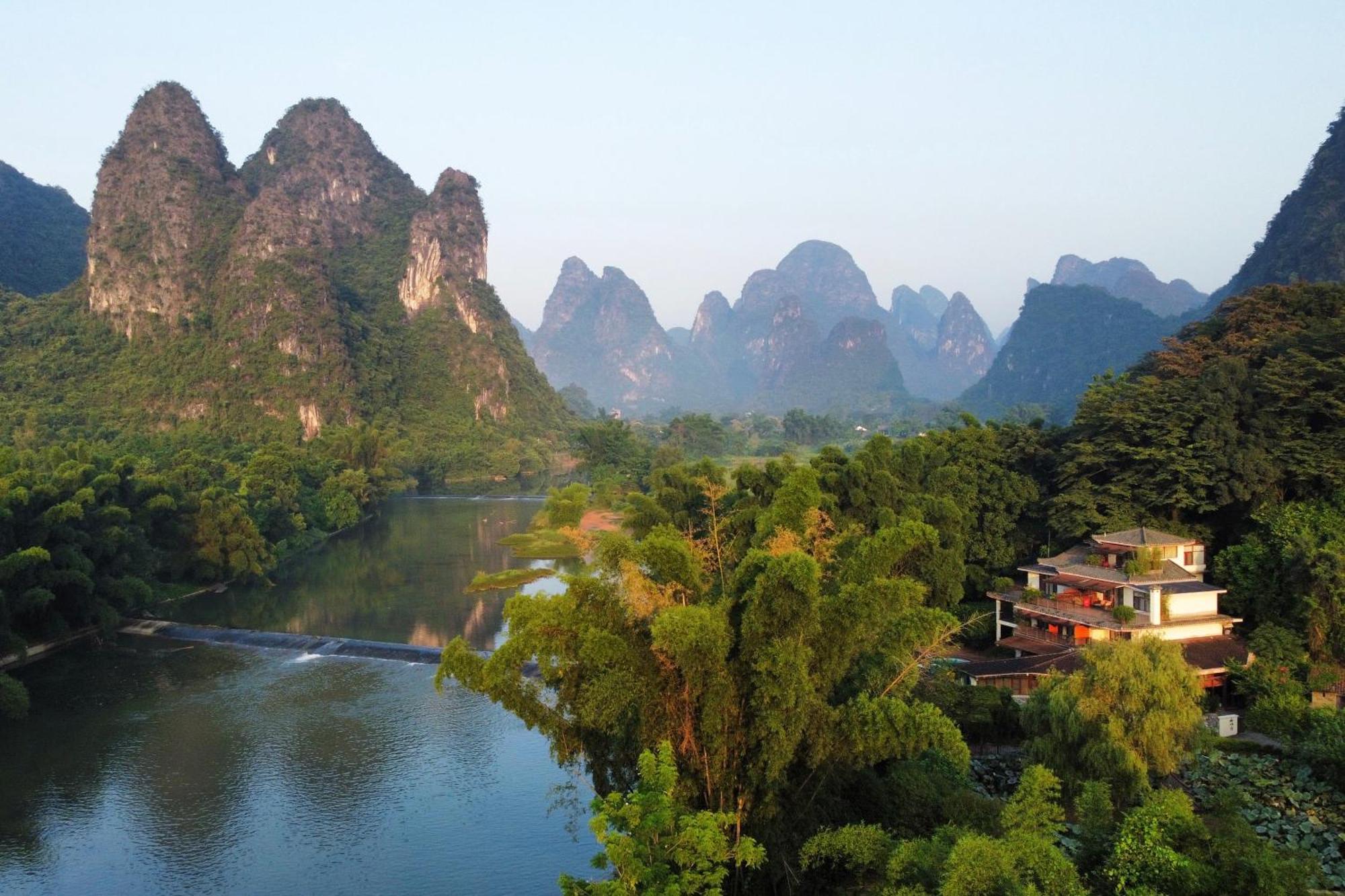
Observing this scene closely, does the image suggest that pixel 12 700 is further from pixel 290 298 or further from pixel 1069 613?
pixel 290 298

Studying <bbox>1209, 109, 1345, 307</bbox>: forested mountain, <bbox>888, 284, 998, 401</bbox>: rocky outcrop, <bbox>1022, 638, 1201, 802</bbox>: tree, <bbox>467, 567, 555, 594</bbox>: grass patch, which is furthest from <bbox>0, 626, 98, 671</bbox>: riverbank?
<bbox>888, 284, 998, 401</bbox>: rocky outcrop

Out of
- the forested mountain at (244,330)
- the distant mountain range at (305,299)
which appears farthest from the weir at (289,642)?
the distant mountain range at (305,299)

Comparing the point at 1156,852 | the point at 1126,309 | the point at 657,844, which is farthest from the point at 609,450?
the point at 1126,309

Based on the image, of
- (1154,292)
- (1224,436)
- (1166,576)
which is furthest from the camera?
(1154,292)

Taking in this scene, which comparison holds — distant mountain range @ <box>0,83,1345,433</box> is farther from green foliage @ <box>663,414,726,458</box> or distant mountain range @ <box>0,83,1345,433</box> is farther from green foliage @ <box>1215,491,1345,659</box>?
green foliage @ <box>1215,491,1345,659</box>

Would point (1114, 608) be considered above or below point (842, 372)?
below

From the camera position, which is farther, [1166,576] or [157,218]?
[157,218]

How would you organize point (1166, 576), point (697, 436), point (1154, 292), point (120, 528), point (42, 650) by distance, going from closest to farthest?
point (1166, 576) < point (42, 650) < point (120, 528) < point (697, 436) < point (1154, 292)
